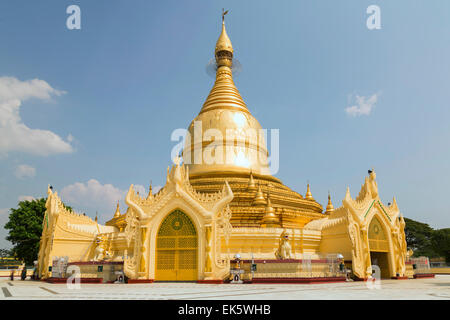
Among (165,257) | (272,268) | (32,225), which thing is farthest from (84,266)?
(32,225)

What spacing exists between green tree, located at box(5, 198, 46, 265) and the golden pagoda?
11.8 meters

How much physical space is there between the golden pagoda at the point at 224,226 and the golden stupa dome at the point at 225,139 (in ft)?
0.33

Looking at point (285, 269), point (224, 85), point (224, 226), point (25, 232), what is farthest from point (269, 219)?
point (25, 232)

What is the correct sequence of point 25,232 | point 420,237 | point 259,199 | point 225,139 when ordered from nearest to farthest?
point 259,199
point 225,139
point 25,232
point 420,237

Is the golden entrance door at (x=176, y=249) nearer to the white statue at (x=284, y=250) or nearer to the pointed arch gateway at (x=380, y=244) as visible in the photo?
the white statue at (x=284, y=250)

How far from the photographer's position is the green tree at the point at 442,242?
47.4 m

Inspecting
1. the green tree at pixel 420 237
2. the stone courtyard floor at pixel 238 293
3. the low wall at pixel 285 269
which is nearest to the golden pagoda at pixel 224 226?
the low wall at pixel 285 269

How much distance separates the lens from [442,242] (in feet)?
158

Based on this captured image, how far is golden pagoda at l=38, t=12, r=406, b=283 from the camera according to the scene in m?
17.4

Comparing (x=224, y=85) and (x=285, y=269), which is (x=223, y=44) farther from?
(x=285, y=269)

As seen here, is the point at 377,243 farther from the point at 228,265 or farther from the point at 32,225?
the point at 32,225

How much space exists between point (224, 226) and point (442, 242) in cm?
4337
